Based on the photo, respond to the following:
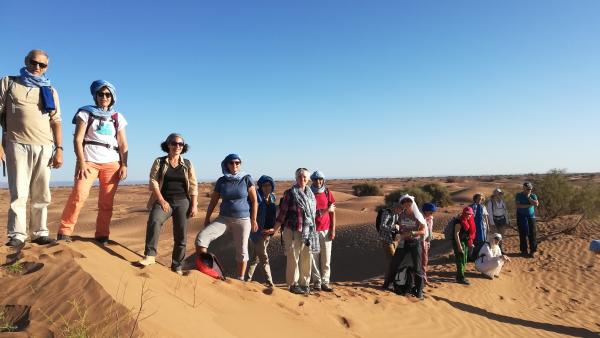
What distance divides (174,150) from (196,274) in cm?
148

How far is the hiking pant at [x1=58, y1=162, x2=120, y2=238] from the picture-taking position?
416 cm

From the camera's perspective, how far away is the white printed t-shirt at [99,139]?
420 cm

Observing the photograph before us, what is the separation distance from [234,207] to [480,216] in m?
6.04

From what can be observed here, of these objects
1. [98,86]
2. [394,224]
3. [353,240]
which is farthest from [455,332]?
[353,240]

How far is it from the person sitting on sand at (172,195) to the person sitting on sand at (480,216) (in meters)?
6.38

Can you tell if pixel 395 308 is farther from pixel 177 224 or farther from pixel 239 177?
pixel 177 224

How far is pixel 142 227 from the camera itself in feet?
59.4

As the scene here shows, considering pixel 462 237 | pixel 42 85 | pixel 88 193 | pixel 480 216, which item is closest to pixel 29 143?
pixel 42 85

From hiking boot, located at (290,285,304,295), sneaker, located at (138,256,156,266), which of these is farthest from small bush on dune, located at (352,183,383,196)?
sneaker, located at (138,256,156,266)

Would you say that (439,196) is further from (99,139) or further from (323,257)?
(99,139)

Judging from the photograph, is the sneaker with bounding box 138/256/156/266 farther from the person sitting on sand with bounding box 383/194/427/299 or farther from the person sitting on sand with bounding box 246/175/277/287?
the person sitting on sand with bounding box 383/194/427/299

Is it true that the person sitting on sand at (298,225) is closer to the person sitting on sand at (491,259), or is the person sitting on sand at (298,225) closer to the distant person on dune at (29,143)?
the distant person on dune at (29,143)

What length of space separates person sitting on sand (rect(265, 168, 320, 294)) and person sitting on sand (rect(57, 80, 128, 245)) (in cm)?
220

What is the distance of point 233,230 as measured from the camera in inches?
201
